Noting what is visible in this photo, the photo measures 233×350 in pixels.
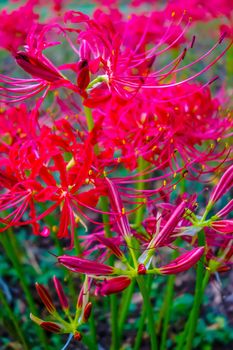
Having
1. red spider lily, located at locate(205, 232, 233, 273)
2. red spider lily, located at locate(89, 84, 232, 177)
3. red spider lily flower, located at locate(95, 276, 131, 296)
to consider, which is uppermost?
red spider lily, located at locate(89, 84, 232, 177)

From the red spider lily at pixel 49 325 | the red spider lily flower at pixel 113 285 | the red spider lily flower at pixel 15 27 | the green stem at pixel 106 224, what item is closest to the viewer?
the red spider lily flower at pixel 113 285

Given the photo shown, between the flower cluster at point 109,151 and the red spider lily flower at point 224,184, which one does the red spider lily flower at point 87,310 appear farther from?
the red spider lily flower at point 224,184

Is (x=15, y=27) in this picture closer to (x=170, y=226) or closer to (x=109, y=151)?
(x=109, y=151)

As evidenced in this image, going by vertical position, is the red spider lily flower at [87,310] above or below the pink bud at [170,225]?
below

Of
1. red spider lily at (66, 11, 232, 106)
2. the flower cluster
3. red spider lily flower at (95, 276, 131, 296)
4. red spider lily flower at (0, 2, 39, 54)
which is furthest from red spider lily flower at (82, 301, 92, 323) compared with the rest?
red spider lily flower at (0, 2, 39, 54)

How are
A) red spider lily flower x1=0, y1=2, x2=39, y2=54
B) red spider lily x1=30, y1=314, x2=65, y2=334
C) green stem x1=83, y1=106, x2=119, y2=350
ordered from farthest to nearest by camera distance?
red spider lily flower x1=0, y1=2, x2=39, y2=54
green stem x1=83, y1=106, x2=119, y2=350
red spider lily x1=30, y1=314, x2=65, y2=334

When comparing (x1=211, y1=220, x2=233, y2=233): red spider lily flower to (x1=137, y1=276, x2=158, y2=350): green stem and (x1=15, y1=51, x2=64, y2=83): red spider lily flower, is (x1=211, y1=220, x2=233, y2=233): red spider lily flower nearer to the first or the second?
(x1=137, y1=276, x2=158, y2=350): green stem

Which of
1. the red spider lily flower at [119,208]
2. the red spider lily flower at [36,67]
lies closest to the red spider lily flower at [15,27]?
the red spider lily flower at [36,67]

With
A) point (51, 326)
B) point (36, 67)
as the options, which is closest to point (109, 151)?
point (36, 67)

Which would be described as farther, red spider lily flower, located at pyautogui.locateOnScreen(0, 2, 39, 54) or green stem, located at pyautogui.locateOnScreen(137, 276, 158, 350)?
red spider lily flower, located at pyautogui.locateOnScreen(0, 2, 39, 54)
